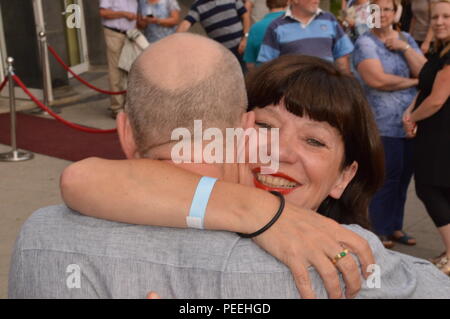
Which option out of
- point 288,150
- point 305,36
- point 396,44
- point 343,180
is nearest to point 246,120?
point 288,150

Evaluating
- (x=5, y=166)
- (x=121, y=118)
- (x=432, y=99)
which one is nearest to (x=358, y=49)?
(x=432, y=99)

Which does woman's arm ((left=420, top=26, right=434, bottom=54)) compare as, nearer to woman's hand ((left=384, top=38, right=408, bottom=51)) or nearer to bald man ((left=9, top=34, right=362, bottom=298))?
woman's hand ((left=384, top=38, right=408, bottom=51))

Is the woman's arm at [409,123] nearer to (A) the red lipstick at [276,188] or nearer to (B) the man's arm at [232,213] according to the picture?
(A) the red lipstick at [276,188]

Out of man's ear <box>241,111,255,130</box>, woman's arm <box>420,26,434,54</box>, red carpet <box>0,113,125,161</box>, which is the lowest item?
red carpet <box>0,113,125,161</box>

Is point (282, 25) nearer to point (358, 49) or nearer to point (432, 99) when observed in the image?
point (358, 49)

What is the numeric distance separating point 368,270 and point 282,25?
395 centimetres

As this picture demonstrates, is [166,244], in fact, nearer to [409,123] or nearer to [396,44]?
[409,123]

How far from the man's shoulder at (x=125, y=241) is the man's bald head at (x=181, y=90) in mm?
202

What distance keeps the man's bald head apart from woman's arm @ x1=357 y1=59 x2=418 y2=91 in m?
3.19

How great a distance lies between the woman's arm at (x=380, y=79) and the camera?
441cm

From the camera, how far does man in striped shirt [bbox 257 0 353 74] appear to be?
197 inches

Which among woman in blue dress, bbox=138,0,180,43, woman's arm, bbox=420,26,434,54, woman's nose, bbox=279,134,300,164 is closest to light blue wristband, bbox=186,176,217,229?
woman's nose, bbox=279,134,300,164

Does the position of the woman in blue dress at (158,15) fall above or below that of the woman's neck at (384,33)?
below

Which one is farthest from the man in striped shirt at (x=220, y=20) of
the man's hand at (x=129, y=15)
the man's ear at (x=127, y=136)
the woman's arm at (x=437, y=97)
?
the man's ear at (x=127, y=136)
